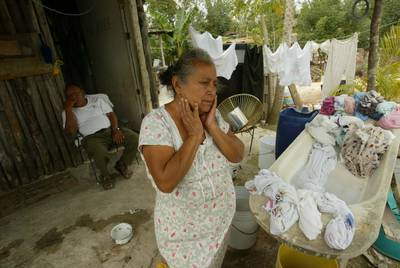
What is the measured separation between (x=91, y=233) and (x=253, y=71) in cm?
439

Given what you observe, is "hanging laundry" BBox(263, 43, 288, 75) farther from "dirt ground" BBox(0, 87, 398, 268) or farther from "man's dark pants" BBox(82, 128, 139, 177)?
"man's dark pants" BBox(82, 128, 139, 177)

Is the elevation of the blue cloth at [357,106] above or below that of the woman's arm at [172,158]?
below

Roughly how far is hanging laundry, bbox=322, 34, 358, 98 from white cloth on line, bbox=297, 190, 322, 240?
5.70 m

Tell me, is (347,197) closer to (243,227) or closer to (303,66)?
(243,227)

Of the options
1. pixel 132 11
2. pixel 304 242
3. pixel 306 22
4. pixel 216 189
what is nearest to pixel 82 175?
pixel 132 11

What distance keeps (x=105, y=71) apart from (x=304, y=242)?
15.1 feet

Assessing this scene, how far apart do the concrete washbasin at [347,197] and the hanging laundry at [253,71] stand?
9.82 ft

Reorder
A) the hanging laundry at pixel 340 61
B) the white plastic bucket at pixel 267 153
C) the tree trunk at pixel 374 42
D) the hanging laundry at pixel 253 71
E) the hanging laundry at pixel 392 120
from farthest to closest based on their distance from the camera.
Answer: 1. the hanging laundry at pixel 340 61
2. the hanging laundry at pixel 253 71
3. the white plastic bucket at pixel 267 153
4. the tree trunk at pixel 374 42
5. the hanging laundry at pixel 392 120

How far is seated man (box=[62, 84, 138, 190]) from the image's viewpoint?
9.93 feet

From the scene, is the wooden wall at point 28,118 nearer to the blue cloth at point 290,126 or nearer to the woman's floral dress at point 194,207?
the woman's floral dress at point 194,207

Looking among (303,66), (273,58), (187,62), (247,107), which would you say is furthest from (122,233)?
(303,66)

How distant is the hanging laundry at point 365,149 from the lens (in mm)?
2074

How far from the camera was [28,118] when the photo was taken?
3.21m

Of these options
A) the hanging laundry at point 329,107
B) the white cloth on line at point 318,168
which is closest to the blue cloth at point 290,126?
the hanging laundry at point 329,107
